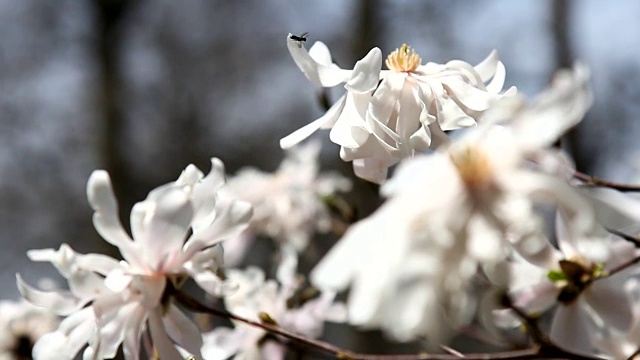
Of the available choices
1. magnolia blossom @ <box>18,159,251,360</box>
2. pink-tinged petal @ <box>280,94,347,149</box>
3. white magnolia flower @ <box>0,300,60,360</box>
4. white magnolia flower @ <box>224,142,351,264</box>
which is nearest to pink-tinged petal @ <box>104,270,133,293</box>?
magnolia blossom @ <box>18,159,251,360</box>

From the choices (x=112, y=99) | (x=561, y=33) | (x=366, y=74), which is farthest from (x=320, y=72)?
(x=112, y=99)

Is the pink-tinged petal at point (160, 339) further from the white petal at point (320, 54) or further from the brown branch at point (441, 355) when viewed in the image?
the white petal at point (320, 54)

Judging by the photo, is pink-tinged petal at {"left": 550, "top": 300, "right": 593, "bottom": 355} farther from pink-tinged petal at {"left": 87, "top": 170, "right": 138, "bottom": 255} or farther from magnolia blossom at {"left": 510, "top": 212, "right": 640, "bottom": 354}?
pink-tinged petal at {"left": 87, "top": 170, "right": 138, "bottom": 255}

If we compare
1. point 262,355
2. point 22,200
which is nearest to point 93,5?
point 22,200

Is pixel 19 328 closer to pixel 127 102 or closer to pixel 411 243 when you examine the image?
pixel 411 243

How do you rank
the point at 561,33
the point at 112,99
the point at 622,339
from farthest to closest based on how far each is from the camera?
1. the point at 112,99
2. the point at 561,33
3. the point at 622,339
